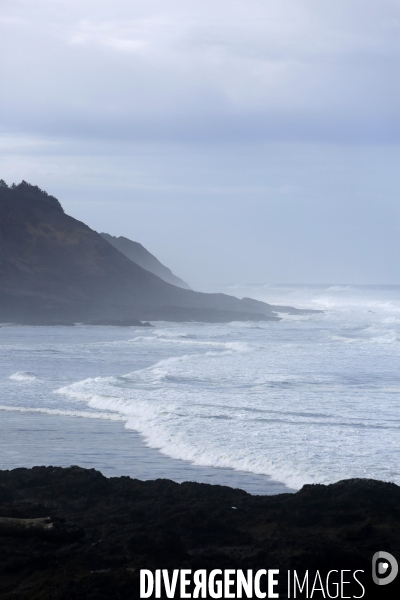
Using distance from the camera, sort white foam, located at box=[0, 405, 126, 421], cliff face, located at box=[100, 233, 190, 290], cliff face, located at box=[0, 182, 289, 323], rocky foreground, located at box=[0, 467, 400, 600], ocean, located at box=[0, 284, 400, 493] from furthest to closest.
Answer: cliff face, located at box=[100, 233, 190, 290] < cliff face, located at box=[0, 182, 289, 323] < white foam, located at box=[0, 405, 126, 421] < ocean, located at box=[0, 284, 400, 493] < rocky foreground, located at box=[0, 467, 400, 600]

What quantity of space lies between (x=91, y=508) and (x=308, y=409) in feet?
26.9

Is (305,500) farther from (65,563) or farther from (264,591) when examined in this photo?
(65,563)

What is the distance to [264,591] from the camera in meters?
5.14

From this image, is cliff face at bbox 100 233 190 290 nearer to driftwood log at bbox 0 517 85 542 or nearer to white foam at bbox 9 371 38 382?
white foam at bbox 9 371 38 382

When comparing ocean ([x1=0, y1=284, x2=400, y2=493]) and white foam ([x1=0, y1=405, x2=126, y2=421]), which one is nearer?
ocean ([x1=0, y1=284, x2=400, y2=493])

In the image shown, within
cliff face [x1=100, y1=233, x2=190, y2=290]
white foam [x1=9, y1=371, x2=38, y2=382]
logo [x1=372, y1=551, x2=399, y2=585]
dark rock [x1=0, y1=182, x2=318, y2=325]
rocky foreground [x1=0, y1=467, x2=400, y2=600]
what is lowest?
white foam [x1=9, y1=371, x2=38, y2=382]

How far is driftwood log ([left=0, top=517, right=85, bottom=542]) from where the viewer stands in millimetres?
6164

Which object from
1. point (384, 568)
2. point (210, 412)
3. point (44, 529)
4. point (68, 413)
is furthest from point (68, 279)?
point (384, 568)

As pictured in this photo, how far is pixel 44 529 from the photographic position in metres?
6.20

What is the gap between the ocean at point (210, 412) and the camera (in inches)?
407

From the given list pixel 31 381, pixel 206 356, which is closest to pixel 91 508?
pixel 31 381

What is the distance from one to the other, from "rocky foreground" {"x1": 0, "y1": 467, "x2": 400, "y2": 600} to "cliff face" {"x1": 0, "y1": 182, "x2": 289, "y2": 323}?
1732 inches

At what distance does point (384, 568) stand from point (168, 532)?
1989 mm

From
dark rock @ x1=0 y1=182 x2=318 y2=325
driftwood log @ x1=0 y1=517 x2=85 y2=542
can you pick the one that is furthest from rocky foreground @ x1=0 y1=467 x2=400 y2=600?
dark rock @ x1=0 y1=182 x2=318 y2=325
